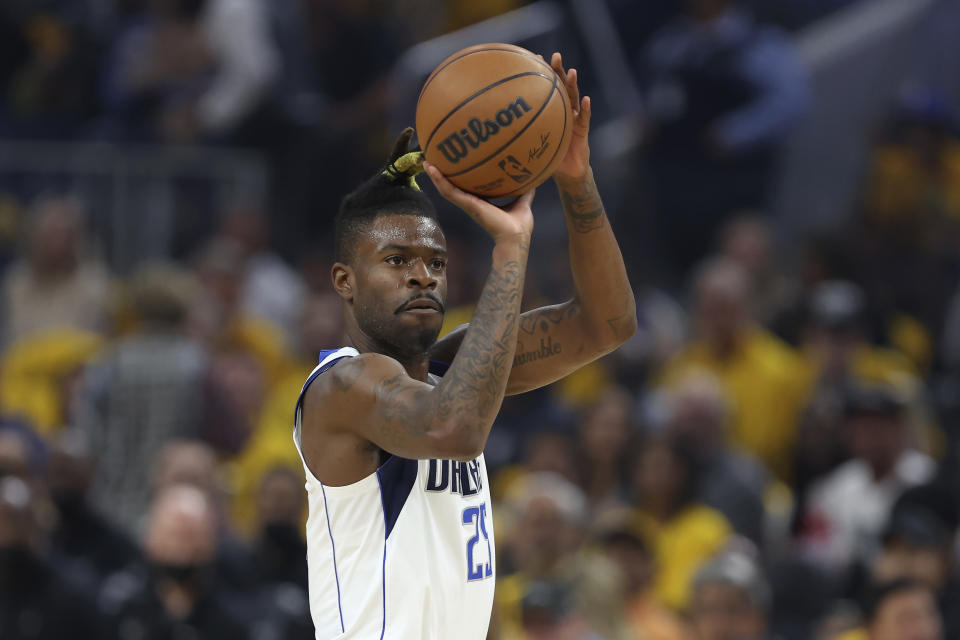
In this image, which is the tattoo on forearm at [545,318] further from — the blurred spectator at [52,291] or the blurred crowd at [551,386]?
the blurred spectator at [52,291]

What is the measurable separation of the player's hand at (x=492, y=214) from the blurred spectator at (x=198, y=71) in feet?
22.1

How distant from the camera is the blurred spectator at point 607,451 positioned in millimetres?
8266

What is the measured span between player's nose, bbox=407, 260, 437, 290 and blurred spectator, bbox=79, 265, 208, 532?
186 inches

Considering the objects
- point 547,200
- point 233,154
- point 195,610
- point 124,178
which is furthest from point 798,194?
point 195,610

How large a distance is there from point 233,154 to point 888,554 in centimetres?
544

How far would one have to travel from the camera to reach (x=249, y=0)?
10.7 m

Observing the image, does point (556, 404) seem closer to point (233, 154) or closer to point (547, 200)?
point (547, 200)

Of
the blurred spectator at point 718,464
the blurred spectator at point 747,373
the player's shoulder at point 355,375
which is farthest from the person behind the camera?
the blurred spectator at point 747,373

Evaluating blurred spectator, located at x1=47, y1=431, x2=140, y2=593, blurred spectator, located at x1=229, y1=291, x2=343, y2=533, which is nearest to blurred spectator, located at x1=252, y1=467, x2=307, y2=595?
blurred spectator, located at x1=229, y1=291, x2=343, y2=533

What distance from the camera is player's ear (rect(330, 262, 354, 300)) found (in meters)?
4.12

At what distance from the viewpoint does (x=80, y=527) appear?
26.0 ft

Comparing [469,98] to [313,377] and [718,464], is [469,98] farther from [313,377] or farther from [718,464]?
[718,464]

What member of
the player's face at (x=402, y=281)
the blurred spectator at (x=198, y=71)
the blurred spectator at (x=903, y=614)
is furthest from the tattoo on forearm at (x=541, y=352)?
the blurred spectator at (x=198, y=71)

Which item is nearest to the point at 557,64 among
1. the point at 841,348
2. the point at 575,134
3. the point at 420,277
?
the point at 575,134
